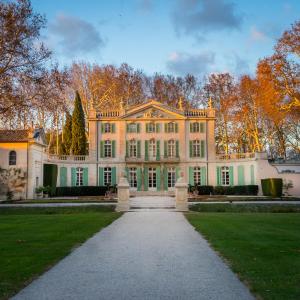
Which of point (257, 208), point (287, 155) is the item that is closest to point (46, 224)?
point (257, 208)

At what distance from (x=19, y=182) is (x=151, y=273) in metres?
27.5

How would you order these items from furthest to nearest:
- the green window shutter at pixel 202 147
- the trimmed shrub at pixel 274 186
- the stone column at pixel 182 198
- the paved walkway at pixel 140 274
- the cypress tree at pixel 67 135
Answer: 1. the cypress tree at pixel 67 135
2. the green window shutter at pixel 202 147
3. the trimmed shrub at pixel 274 186
4. the stone column at pixel 182 198
5. the paved walkway at pixel 140 274

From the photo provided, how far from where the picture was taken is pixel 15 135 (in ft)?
108

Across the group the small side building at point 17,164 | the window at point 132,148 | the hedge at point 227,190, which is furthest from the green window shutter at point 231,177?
the small side building at point 17,164

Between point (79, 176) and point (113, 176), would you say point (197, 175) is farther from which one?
A: point (79, 176)

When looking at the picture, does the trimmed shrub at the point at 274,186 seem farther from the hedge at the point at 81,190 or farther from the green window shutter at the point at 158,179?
the hedge at the point at 81,190

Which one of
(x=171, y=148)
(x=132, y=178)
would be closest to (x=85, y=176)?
(x=132, y=178)

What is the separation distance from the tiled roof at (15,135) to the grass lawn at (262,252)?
21.9 meters

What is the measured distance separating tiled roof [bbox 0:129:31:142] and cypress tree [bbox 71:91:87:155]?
7.98 metres

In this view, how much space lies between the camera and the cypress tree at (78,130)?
4078 centimetres

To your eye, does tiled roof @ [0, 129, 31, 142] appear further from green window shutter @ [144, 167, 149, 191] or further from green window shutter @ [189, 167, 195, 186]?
green window shutter @ [189, 167, 195, 186]

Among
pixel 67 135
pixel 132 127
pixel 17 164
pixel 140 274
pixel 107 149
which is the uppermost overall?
pixel 132 127

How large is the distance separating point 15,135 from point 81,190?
8324 mm

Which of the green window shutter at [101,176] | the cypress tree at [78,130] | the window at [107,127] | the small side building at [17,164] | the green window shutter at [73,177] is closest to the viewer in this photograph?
the small side building at [17,164]
